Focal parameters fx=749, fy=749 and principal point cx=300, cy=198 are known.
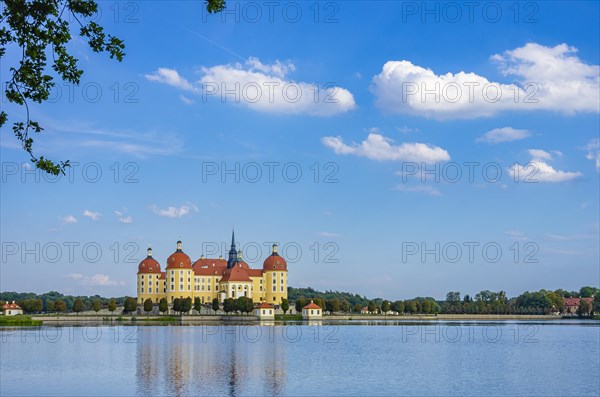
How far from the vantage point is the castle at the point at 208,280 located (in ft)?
339

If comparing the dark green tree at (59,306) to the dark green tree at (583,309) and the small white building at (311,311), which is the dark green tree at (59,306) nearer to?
the small white building at (311,311)

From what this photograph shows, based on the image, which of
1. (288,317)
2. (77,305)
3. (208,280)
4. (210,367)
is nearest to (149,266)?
(208,280)

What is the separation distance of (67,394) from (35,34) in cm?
1529

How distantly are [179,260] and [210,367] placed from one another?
244ft

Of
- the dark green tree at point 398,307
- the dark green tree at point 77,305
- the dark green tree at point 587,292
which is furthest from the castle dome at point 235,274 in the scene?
the dark green tree at point 587,292

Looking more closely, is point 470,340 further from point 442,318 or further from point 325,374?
point 442,318

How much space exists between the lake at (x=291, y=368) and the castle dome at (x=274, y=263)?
62.4 metres

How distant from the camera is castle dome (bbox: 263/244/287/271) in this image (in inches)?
4291

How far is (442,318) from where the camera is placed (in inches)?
4358

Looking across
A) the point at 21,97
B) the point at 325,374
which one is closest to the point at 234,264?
the point at 325,374

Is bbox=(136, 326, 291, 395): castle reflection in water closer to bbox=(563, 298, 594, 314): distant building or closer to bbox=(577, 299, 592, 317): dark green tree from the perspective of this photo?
bbox=(577, 299, 592, 317): dark green tree

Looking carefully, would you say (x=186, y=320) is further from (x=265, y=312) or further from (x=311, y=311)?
(x=311, y=311)

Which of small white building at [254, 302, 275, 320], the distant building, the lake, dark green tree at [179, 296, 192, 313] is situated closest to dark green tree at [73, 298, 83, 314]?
dark green tree at [179, 296, 192, 313]

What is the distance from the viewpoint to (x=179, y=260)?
103812mm
